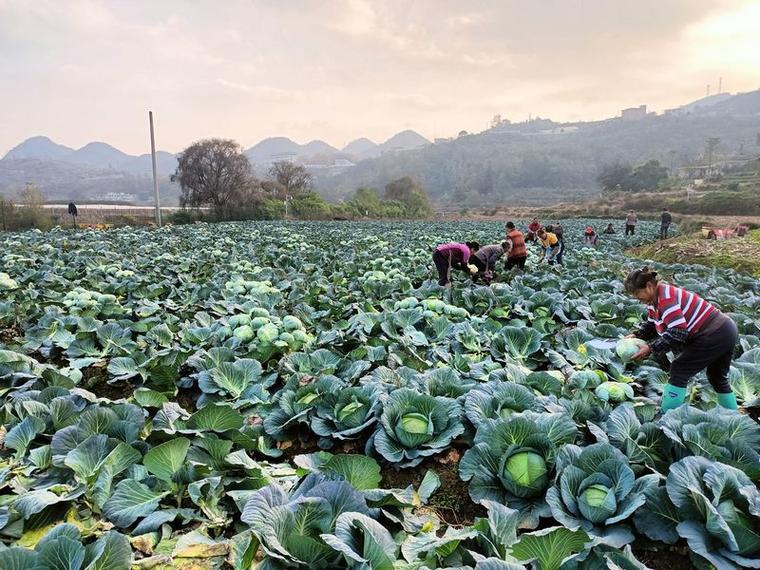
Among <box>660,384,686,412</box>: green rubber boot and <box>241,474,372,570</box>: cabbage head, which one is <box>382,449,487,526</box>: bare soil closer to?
<box>241,474,372,570</box>: cabbage head

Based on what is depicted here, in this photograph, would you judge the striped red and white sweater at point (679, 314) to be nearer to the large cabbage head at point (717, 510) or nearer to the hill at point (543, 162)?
the large cabbage head at point (717, 510)

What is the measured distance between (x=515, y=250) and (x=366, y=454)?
8.84 metres

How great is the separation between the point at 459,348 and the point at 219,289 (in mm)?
4488

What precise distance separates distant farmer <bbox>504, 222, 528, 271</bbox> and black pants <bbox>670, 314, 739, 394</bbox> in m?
7.33

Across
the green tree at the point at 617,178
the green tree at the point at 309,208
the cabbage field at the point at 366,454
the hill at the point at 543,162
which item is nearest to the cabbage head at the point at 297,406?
the cabbage field at the point at 366,454

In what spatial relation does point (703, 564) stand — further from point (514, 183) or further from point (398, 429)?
point (514, 183)

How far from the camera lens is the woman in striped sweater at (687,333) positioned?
12.0 feet

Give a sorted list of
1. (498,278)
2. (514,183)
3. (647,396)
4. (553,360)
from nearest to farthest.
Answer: (647,396) → (553,360) → (498,278) → (514,183)

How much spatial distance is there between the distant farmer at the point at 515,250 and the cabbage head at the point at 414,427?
321 inches

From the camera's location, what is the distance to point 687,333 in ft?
12.0

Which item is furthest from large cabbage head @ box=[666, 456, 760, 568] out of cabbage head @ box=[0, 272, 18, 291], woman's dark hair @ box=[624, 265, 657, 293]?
cabbage head @ box=[0, 272, 18, 291]

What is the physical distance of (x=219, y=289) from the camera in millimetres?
7988

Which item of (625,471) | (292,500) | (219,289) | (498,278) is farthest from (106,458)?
(498,278)

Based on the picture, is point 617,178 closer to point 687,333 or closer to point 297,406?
point 687,333
